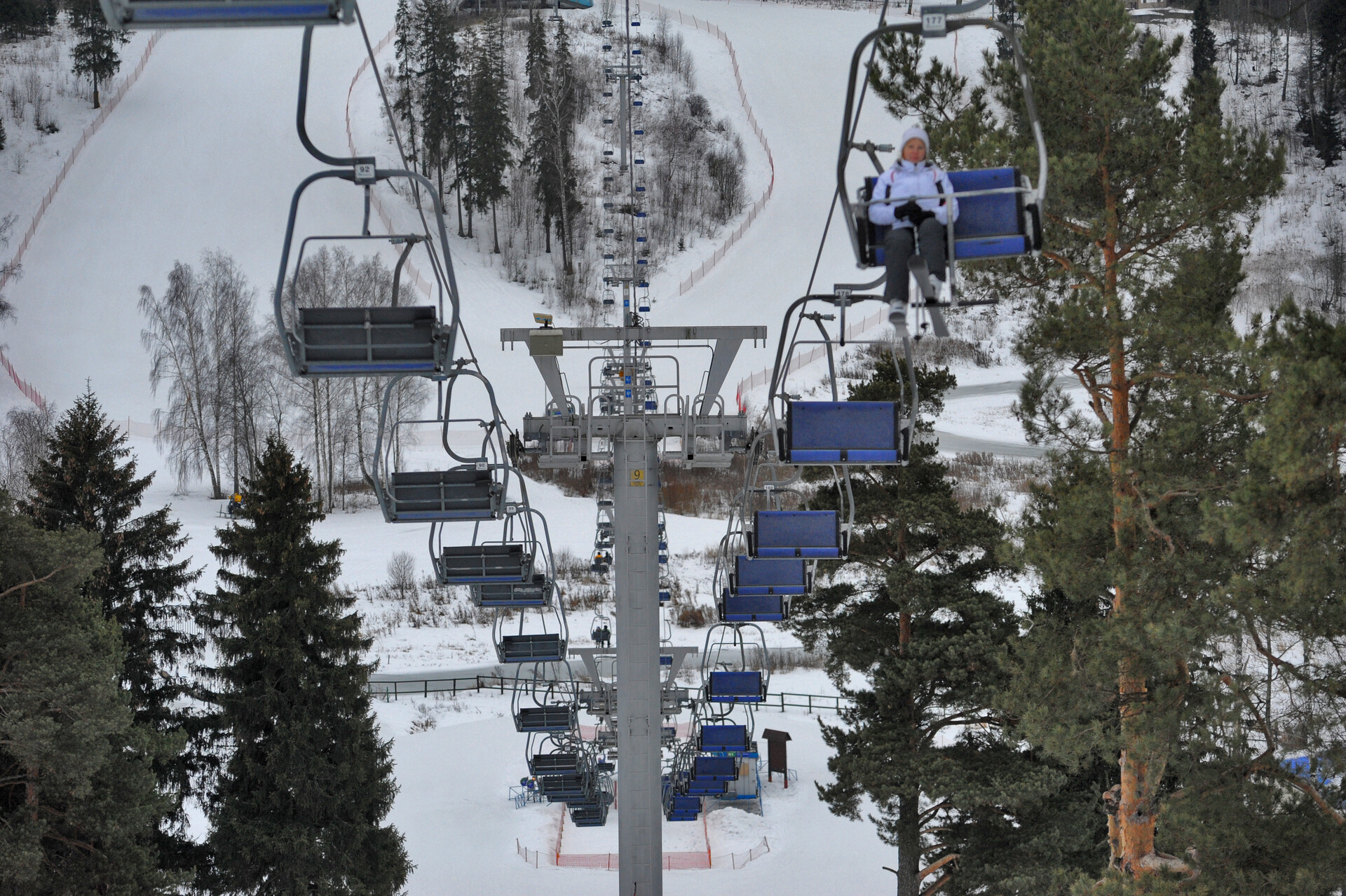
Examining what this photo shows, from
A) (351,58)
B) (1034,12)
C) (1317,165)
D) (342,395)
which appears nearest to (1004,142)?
(1034,12)

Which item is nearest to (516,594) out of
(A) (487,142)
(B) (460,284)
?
(B) (460,284)

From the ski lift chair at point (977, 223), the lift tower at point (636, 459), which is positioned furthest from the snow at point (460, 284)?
the ski lift chair at point (977, 223)

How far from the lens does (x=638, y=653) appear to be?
12211mm

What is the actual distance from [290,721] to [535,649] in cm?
296

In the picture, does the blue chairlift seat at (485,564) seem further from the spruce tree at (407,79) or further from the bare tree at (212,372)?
the spruce tree at (407,79)

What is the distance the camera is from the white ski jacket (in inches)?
200

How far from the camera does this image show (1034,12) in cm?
1104

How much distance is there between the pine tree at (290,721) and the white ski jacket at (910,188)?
9898 millimetres

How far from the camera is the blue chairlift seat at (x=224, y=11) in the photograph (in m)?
3.51

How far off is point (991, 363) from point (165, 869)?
3814 centimetres

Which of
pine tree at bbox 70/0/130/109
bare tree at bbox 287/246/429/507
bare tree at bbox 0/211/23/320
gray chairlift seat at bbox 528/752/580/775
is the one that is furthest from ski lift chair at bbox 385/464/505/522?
pine tree at bbox 70/0/130/109

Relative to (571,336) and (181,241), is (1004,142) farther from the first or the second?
(181,241)

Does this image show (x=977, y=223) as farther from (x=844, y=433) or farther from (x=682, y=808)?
(x=682, y=808)

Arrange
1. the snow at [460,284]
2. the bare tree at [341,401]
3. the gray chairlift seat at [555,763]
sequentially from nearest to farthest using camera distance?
1. the gray chairlift seat at [555,763]
2. the snow at [460,284]
3. the bare tree at [341,401]
